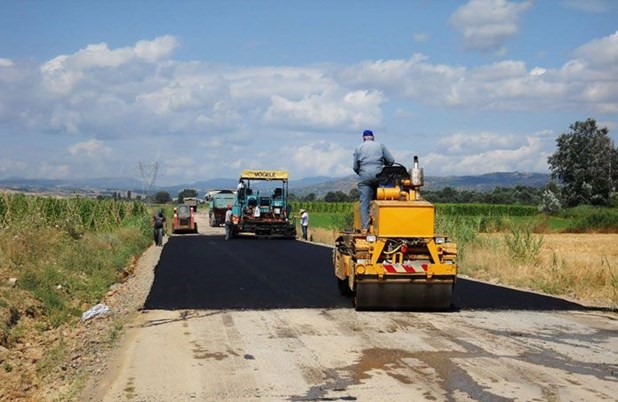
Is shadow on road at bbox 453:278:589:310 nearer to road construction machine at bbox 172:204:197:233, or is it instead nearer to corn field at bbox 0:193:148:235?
corn field at bbox 0:193:148:235

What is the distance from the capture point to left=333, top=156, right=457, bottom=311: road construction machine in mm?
11859

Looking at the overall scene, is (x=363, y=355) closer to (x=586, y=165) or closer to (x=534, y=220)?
(x=534, y=220)

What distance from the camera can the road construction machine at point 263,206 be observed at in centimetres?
3772

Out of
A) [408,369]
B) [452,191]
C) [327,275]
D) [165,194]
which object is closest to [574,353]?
[408,369]

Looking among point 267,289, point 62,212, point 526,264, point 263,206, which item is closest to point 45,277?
point 267,289

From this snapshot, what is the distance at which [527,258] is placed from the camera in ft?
66.5

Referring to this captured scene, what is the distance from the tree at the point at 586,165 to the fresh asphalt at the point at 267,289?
59603 mm

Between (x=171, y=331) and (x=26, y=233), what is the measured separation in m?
12.4

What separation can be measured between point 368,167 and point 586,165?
240 ft

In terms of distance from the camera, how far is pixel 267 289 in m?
15.2

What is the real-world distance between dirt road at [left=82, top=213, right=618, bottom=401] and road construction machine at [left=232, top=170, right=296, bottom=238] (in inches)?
965

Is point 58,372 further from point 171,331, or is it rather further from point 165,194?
point 165,194

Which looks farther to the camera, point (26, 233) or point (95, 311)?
point (26, 233)

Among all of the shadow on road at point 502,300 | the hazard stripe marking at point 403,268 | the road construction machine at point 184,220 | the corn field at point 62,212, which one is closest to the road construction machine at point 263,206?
the corn field at point 62,212
